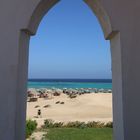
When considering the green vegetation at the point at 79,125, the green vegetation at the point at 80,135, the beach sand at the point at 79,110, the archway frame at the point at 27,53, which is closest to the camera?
the archway frame at the point at 27,53

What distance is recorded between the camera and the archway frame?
3.99 metres

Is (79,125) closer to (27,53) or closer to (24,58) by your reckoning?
(27,53)

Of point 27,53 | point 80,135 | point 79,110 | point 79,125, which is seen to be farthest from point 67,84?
point 27,53

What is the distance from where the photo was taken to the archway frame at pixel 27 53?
3.99 m

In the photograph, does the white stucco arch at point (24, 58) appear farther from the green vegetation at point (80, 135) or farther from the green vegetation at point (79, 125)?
the green vegetation at point (79, 125)

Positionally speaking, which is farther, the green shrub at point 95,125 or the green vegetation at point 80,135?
the green shrub at point 95,125

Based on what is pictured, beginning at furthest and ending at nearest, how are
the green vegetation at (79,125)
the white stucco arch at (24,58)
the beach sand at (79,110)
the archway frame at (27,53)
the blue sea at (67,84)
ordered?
the blue sea at (67,84)
the beach sand at (79,110)
the green vegetation at (79,125)
the archway frame at (27,53)
the white stucco arch at (24,58)

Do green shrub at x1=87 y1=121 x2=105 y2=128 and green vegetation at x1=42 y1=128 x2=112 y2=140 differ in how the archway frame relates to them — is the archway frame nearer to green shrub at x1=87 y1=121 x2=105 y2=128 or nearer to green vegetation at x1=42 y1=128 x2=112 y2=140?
green vegetation at x1=42 y1=128 x2=112 y2=140

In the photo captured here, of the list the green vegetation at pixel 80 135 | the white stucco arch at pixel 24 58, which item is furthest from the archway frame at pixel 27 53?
Answer: the green vegetation at pixel 80 135

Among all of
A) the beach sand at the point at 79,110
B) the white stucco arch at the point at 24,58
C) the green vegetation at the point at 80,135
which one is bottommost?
the green vegetation at the point at 80,135

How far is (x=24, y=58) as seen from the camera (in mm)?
4203

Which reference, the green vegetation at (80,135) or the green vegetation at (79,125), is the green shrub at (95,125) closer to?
the green vegetation at (79,125)

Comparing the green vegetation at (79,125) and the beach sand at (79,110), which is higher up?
the beach sand at (79,110)

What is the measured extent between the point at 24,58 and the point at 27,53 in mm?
172
